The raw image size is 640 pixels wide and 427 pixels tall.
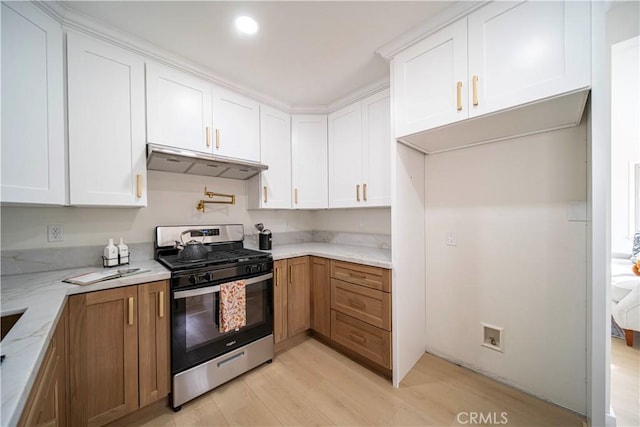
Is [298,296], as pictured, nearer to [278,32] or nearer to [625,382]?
[278,32]

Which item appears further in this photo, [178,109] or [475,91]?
[178,109]

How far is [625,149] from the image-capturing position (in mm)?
3107

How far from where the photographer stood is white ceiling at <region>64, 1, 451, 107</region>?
1448mm

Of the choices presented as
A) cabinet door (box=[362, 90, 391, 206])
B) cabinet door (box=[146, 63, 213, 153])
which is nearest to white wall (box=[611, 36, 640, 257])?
cabinet door (box=[362, 90, 391, 206])

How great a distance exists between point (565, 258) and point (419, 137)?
1.28 meters

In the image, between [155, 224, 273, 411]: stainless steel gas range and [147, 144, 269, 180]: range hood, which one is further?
[147, 144, 269, 180]: range hood

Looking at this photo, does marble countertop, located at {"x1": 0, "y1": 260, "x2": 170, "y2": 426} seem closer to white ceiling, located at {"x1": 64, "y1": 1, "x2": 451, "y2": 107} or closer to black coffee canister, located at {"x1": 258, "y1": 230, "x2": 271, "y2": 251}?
black coffee canister, located at {"x1": 258, "y1": 230, "x2": 271, "y2": 251}

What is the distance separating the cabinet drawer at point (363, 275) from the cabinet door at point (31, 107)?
203 centimetres

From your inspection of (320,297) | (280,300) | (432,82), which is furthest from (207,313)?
(432,82)

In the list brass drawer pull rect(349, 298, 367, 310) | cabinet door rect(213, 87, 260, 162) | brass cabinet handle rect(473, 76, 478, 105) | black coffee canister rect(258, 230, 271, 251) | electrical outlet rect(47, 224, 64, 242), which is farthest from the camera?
black coffee canister rect(258, 230, 271, 251)

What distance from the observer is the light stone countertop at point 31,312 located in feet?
1.87

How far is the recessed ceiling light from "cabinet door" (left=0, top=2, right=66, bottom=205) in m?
1.08

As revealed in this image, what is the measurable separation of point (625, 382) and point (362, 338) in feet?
6.36

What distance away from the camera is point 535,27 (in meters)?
1.26
